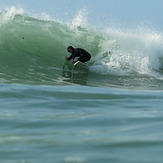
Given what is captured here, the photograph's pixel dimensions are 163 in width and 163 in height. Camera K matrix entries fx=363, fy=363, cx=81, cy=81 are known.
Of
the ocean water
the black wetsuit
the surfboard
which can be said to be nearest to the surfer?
the black wetsuit

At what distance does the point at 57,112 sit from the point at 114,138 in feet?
4.79

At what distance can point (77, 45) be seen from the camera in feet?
52.3

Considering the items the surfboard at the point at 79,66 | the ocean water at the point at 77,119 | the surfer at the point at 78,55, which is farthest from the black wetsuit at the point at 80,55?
the ocean water at the point at 77,119

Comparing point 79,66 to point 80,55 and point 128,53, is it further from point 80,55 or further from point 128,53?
point 128,53

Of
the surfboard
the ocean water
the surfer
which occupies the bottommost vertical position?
the ocean water

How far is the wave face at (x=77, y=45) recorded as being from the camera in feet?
36.9

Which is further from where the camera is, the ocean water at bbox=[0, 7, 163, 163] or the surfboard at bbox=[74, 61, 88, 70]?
the surfboard at bbox=[74, 61, 88, 70]

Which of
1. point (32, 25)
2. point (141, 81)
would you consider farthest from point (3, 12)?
point (141, 81)

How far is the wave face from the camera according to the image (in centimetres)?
1126

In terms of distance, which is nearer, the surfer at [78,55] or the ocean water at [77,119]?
the ocean water at [77,119]

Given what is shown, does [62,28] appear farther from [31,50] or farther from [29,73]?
[29,73]

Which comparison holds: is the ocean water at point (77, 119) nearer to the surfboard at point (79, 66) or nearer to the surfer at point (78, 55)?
the surfboard at point (79, 66)

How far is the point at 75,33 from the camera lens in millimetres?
17078

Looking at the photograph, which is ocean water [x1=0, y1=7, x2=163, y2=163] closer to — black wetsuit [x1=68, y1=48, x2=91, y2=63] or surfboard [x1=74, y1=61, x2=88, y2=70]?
surfboard [x1=74, y1=61, x2=88, y2=70]
